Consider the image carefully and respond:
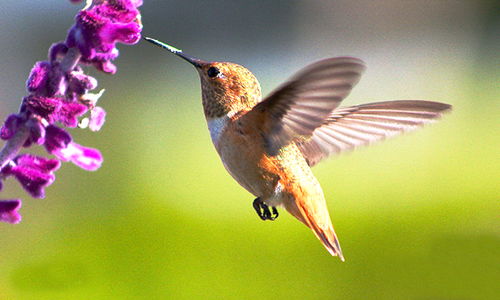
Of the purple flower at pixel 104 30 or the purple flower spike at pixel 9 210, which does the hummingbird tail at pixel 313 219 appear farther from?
the purple flower spike at pixel 9 210

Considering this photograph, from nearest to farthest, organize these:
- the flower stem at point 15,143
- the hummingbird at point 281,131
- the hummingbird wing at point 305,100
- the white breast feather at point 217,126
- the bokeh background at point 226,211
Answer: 1. the flower stem at point 15,143
2. the hummingbird wing at point 305,100
3. the hummingbird at point 281,131
4. the white breast feather at point 217,126
5. the bokeh background at point 226,211

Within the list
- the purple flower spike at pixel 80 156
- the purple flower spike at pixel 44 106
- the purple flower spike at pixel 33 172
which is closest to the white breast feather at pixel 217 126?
the purple flower spike at pixel 80 156

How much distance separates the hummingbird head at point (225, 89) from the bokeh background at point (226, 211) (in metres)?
2.75

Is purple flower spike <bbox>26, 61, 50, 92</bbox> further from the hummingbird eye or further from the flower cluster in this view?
the hummingbird eye

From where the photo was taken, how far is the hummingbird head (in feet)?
9.80

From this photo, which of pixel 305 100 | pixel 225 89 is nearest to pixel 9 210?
pixel 305 100

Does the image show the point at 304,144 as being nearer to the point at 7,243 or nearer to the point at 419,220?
the point at 419,220

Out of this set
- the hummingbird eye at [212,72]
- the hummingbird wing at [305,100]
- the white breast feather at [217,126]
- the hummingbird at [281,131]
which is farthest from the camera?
the hummingbird eye at [212,72]

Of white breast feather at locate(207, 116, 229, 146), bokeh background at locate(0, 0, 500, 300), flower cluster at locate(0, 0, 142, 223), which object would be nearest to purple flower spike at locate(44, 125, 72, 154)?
flower cluster at locate(0, 0, 142, 223)

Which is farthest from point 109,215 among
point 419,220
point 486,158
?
point 486,158

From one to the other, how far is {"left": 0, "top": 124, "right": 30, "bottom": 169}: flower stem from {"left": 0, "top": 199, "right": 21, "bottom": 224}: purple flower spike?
0.13 metres

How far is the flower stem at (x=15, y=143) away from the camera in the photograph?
5.90 feet

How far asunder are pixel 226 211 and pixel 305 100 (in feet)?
14.9

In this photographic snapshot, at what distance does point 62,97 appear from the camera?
6.28 feet
